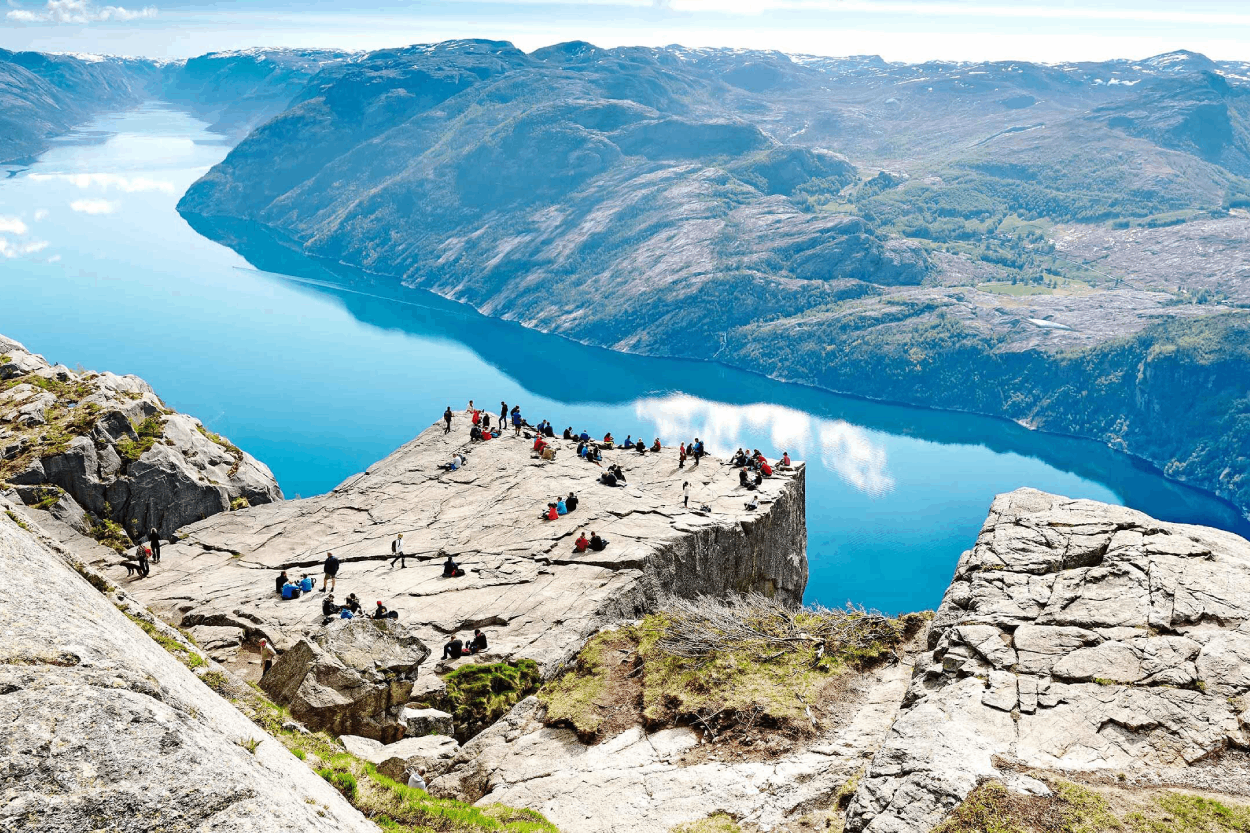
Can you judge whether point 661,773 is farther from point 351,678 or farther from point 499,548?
point 499,548

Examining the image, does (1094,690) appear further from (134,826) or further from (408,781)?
(134,826)

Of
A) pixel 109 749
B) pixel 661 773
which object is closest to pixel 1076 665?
pixel 661 773

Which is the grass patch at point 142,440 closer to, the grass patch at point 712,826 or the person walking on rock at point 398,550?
the person walking on rock at point 398,550

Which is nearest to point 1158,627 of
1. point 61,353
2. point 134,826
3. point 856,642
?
point 856,642

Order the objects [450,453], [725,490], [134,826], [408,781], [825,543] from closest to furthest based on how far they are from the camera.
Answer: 1. [134,826]
2. [408,781]
3. [725,490]
4. [450,453]
5. [825,543]

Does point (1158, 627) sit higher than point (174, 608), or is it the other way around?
point (1158, 627)

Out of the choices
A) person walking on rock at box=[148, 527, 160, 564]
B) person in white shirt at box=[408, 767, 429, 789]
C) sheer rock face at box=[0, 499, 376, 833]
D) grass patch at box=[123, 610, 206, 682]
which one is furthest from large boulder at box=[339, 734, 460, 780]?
person walking on rock at box=[148, 527, 160, 564]

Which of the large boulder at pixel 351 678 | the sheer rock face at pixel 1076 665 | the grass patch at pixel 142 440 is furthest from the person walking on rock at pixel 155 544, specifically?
the sheer rock face at pixel 1076 665

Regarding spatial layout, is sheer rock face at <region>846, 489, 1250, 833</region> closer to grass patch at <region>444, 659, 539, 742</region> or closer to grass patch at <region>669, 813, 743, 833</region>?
grass patch at <region>669, 813, 743, 833</region>
